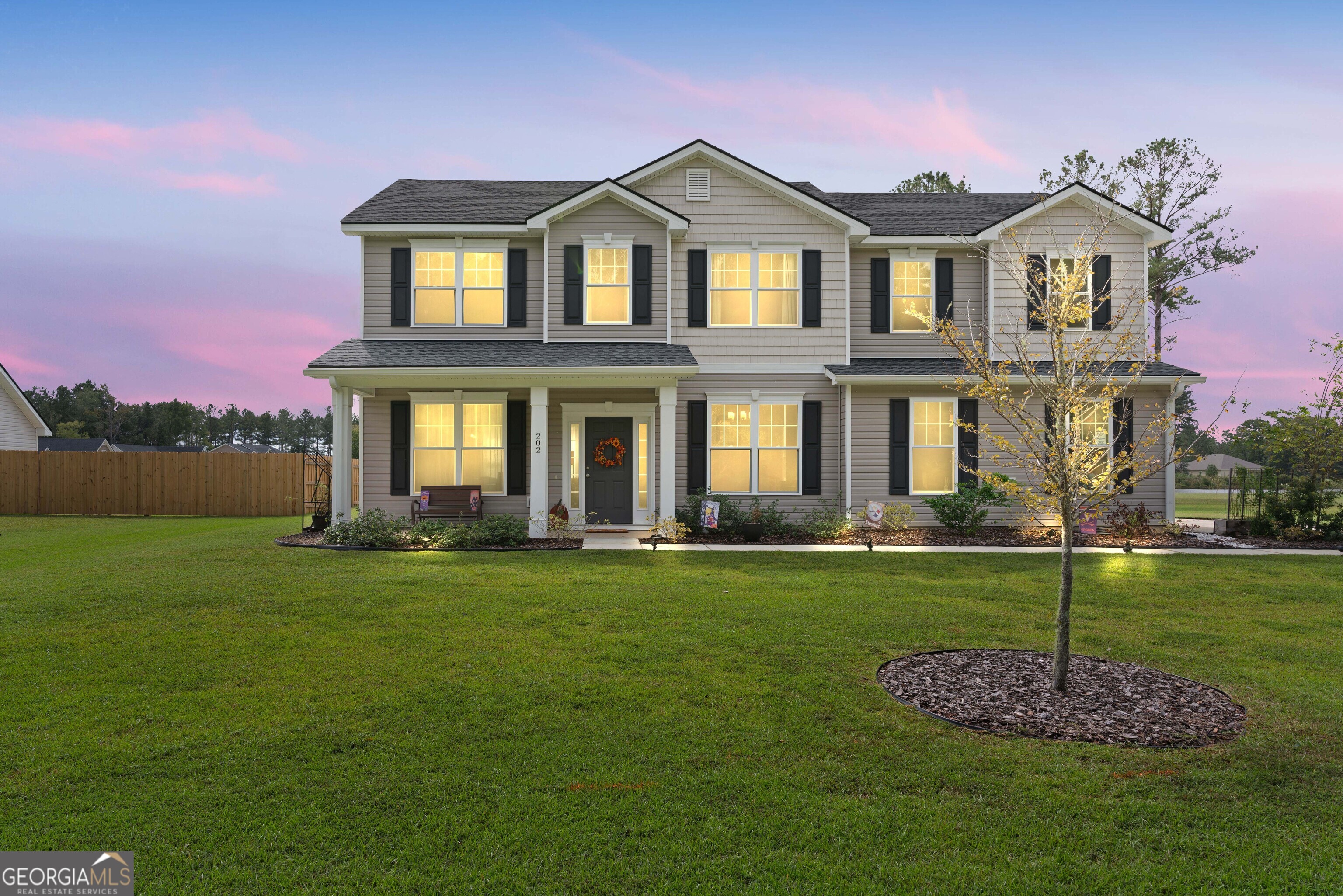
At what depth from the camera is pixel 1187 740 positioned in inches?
157

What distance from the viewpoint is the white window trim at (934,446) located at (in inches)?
562

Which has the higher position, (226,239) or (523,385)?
(226,239)

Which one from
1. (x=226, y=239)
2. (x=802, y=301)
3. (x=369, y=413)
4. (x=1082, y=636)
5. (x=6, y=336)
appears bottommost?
(x=1082, y=636)

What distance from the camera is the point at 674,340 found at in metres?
14.2

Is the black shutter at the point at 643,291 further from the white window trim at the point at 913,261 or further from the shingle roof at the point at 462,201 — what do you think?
the white window trim at the point at 913,261

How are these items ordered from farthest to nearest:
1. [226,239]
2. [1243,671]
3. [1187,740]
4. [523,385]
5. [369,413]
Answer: [226,239]
[369,413]
[523,385]
[1243,671]
[1187,740]

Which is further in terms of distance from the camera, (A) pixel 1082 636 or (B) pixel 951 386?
(B) pixel 951 386

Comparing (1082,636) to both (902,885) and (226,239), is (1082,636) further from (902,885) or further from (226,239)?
(226,239)

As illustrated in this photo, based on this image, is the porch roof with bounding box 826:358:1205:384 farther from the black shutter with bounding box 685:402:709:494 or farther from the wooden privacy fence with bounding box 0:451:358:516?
the wooden privacy fence with bounding box 0:451:358:516

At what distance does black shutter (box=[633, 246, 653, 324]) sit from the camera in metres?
14.2

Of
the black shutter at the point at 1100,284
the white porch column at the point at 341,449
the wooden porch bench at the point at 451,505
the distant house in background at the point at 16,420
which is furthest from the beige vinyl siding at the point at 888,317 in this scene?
the distant house in background at the point at 16,420

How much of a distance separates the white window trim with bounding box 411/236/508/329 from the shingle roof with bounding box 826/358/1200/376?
24.1 feet

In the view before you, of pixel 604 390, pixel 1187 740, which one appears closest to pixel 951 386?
pixel 604 390

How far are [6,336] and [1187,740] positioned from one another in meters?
53.8
